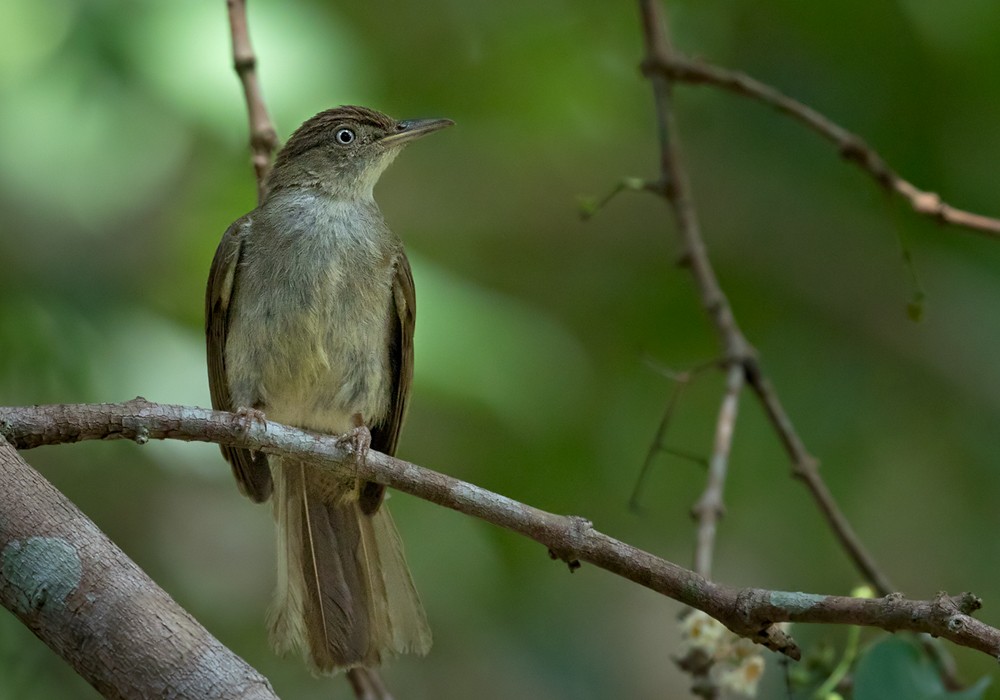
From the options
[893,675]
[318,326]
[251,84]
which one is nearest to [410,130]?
[251,84]

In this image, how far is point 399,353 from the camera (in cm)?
422

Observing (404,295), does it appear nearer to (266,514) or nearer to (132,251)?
(132,251)

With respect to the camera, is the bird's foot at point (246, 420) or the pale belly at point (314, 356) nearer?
the bird's foot at point (246, 420)

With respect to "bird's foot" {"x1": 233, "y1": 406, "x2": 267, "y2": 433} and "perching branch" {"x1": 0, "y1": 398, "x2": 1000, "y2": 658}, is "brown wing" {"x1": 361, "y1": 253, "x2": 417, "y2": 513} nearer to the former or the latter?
"perching branch" {"x1": 0, "y1": 398, "x2": 1000, "y2": 658}

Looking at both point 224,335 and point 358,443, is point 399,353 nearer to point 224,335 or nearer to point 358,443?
point 224,335

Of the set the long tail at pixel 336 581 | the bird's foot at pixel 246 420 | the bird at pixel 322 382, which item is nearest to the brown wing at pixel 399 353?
the bird at pixel 322 382

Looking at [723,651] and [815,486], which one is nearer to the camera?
[723,651]

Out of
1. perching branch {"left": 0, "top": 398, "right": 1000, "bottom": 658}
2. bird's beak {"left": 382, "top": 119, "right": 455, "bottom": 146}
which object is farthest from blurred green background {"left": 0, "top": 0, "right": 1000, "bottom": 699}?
perching branch {"left": 0, "top": 398, "right": 1000, "bottom": 658}

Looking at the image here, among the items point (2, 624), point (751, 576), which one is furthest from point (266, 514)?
point (751, 576)

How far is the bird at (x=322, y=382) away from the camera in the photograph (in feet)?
12.4

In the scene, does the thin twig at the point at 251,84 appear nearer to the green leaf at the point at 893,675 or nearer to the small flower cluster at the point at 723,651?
the small flower cluster at the point at 723,651

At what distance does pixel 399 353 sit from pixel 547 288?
2.06 m

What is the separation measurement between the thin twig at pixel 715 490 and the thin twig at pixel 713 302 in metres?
0.11

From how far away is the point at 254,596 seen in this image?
5586 millimetres
